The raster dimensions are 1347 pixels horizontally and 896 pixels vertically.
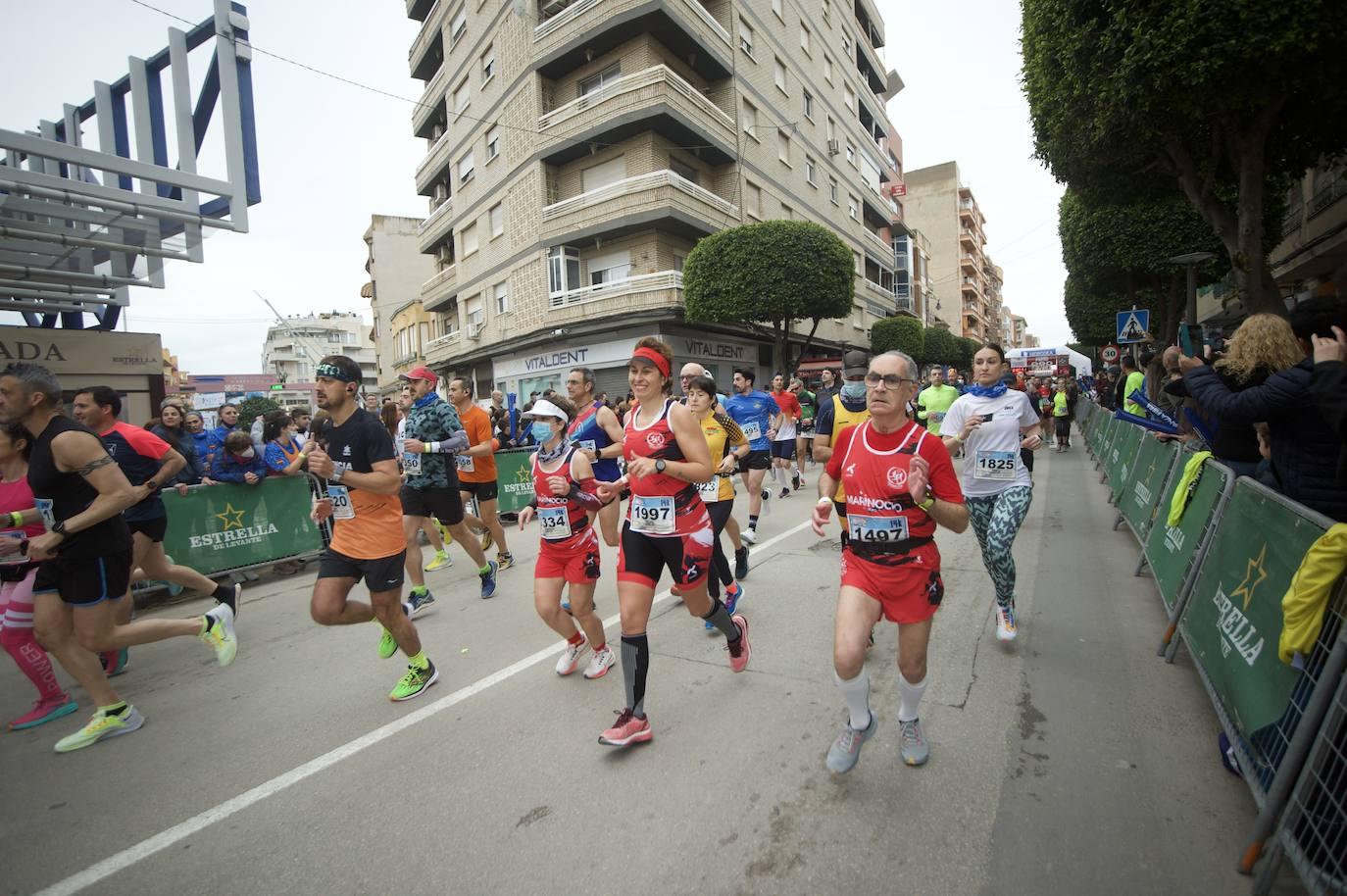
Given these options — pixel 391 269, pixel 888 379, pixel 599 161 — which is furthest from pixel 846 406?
pixel 391 269

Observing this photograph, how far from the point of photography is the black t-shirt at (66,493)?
324 cm

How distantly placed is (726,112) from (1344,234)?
1760 cm

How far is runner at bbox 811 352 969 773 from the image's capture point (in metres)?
2.58

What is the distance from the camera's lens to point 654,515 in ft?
10.4

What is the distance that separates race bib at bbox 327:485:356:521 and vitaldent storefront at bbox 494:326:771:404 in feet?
49.2

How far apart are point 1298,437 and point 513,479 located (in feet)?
30.7

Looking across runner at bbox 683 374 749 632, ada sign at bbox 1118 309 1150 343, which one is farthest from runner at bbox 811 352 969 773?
ada sign at bbox 1118 309 1150 343

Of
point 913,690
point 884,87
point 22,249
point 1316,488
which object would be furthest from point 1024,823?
point 884,87

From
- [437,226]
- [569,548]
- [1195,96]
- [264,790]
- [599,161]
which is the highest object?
[437,226]

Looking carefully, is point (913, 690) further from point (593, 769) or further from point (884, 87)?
point (884, 87)

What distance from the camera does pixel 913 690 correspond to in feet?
8.81

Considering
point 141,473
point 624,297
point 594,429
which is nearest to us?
point 594,429

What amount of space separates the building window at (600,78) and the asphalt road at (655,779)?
835 inches

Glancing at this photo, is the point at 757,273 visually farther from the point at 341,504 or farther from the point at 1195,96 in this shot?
the point at 341,504
